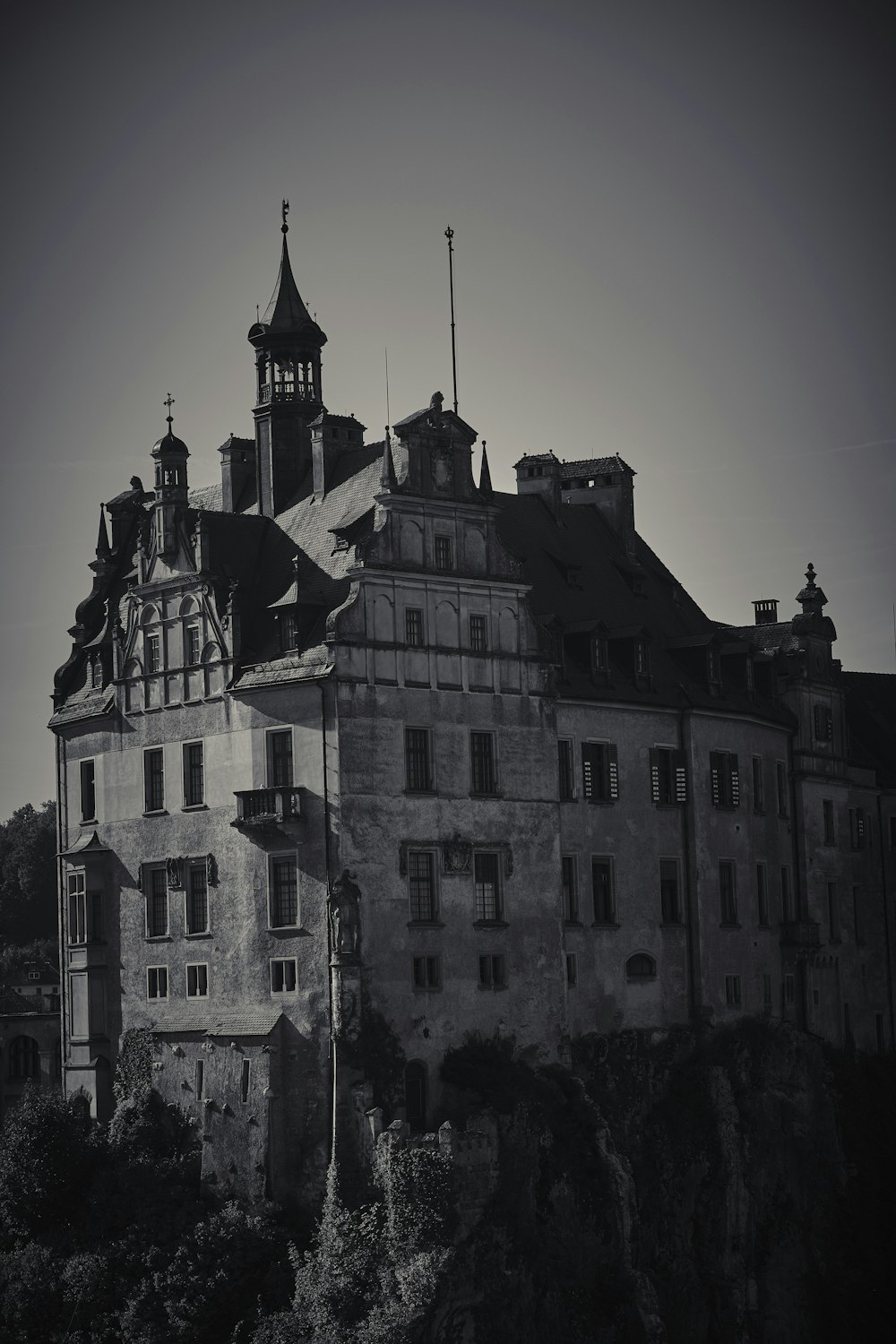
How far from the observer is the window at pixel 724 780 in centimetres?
Result: 9331

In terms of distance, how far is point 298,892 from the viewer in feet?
259

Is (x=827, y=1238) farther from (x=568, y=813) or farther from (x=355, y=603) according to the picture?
(x=355, y=603)

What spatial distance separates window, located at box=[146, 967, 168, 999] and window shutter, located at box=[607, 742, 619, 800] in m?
17.4

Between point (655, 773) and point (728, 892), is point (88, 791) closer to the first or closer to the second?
point (655, 773)

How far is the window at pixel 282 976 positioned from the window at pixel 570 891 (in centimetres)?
1160

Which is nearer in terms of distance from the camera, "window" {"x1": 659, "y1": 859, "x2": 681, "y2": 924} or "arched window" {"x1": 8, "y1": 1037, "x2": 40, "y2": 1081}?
"window" {"x1": 659, "y1": 859, "x2": 681, "y2": 924}

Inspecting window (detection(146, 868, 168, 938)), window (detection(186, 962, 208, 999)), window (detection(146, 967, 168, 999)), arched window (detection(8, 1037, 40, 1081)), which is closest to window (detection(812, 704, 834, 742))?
window (detection(146, 868, 168, 938))

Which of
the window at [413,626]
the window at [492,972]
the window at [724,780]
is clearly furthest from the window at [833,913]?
the window at [413,626]

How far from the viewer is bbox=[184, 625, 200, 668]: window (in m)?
84.4

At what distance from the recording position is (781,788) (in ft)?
327

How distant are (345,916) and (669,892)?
57.3ft

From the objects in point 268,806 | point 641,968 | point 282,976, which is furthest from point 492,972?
point 268,806

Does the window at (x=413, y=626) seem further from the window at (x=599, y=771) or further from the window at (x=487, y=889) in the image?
the window at (x=599, y=771)

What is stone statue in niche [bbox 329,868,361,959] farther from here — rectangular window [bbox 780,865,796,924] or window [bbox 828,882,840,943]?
window [bbox 828,882,840,943]
